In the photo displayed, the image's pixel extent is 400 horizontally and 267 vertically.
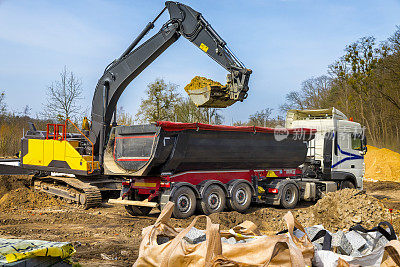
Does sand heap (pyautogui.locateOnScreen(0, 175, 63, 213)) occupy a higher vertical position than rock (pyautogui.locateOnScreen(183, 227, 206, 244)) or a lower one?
lower

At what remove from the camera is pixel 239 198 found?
11.1 m

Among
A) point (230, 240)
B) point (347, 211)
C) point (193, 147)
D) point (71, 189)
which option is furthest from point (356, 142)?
point (230, 240)

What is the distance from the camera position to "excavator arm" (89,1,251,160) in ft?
36.5

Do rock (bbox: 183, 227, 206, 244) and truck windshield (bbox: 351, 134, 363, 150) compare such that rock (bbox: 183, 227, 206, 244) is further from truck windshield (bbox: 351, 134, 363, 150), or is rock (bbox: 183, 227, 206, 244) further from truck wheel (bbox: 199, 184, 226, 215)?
truck windshield (bbox: 351, 134, 363, 150)

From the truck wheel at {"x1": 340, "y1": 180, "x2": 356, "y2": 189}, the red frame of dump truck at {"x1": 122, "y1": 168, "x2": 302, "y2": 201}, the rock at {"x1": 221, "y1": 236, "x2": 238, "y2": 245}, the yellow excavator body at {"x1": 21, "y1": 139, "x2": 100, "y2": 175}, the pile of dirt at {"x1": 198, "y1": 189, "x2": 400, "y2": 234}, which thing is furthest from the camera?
the truck wheel at {"x1": 340, "y1": 180, "x2": 356, "y2": 189}

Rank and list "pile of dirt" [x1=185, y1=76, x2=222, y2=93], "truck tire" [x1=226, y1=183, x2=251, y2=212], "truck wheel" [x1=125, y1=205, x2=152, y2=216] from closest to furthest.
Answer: "truck tire" [x1=226, y1=183, x2=251, y2=212]
"truck wheel" [x1=125, y1=205, x2=152, y2=216]
"pile of dirt" [x1=185, y1=76, x2=222, y2=93]

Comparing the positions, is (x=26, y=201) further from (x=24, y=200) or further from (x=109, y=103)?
(x=109, y=103)

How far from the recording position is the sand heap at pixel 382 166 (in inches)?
958

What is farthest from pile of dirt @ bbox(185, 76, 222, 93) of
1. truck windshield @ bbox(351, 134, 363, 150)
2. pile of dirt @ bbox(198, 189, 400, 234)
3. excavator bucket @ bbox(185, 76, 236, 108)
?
truck windshield @ bbox(351, 134, 363, 150)

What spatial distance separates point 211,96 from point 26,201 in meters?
7.18

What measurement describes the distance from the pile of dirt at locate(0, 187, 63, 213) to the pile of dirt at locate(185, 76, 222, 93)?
5.84 metres

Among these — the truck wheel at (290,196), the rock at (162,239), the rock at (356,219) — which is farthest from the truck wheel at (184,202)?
the rock at (162,239)

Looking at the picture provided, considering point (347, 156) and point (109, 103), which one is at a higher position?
point (109, 103)

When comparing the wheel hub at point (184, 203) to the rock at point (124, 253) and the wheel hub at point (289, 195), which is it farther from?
the wheel hub at point (289, 195)
